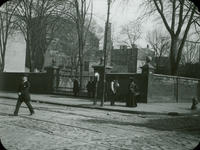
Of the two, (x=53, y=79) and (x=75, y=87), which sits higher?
(x=53, y=79)

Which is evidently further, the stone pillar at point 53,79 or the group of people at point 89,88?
the stone pillar at point 53,79

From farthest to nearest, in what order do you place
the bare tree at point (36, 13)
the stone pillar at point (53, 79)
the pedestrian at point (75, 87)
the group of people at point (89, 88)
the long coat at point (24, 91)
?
the bare tree at point (36, 13)
the stone pillar at point (53, 79)
the pedestrian at point (75, 87)
the group of people at point (89, 88)
the long coat at point (24, 91)

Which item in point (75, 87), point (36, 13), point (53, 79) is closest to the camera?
point (75, 87)

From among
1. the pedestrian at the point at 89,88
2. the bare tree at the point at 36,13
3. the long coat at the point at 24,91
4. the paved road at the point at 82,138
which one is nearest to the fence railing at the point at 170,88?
the pedestrian at the point at 89,88

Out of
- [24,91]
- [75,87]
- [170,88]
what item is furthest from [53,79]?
[24,91]

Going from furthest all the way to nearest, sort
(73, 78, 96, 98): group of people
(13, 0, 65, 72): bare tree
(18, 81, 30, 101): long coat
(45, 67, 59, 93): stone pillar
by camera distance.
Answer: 1. (13, 0, 65, 72): bare tree
2. (45, 67, 59, 93): stone pillar
3. (73, 78, 96, 98): group of people
4. (18, 81, 30, 101): long coat

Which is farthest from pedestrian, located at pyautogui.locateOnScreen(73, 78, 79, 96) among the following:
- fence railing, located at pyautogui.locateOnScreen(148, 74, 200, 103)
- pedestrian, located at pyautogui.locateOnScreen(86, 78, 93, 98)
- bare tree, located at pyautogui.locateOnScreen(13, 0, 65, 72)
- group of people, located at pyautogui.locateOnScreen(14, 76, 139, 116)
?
bare tree, located at pyautogui.locateOnScreen(13, 0, 65, 72)

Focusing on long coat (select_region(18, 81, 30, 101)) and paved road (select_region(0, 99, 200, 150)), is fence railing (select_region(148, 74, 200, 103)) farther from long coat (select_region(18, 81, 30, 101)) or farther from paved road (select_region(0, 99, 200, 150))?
paved road (select_region(0, 99, 200, 150))

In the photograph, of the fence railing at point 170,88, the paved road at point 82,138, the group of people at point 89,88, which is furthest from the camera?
the group of people at point 89,88

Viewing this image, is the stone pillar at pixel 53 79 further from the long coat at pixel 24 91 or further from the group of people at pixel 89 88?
the long coat at pixel 24 91

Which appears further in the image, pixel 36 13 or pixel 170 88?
pixel 36 13

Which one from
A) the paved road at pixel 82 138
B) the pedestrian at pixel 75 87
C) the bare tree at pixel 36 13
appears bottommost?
the paved road at pixel 82 138

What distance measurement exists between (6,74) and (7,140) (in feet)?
107

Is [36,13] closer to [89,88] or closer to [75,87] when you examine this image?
[75,87]
